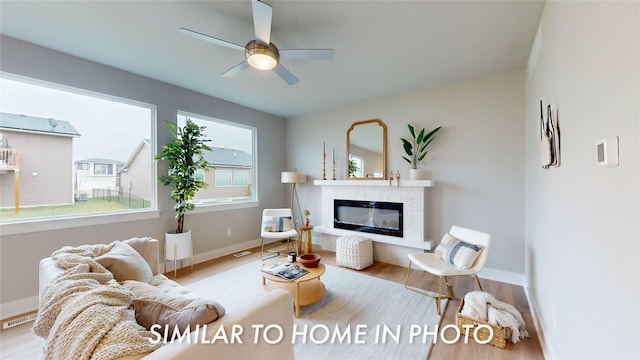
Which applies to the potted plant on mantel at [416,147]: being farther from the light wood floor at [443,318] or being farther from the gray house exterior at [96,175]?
the gray house exterior at [96,175]

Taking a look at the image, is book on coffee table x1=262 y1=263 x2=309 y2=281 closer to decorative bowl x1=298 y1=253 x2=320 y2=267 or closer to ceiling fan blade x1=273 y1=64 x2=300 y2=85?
decorative bowl x1=298 y1=253 x2=320 y2=267

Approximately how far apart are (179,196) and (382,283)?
9.38 feet

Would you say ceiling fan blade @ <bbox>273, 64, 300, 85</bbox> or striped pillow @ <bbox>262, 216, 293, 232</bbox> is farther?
striped pillow @ <bbox>262, 216, 293, 232</bbox>

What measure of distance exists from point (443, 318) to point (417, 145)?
2305 mm

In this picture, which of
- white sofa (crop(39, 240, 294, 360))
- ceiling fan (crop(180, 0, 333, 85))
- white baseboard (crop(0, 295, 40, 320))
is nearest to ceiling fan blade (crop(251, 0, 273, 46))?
ceiling fan (crop(180, 0, 333, 85))

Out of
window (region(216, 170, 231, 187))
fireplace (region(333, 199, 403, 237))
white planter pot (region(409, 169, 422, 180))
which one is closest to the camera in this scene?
white planter pot (region(409, 169, 422, 180))

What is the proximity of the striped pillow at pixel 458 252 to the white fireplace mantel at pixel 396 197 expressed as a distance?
671mm

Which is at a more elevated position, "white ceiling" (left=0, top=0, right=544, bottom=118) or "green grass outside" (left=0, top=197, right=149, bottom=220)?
"white ceiling" (left=0, top=0, right=544, bottom=118)

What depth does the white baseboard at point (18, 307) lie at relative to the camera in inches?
90.8

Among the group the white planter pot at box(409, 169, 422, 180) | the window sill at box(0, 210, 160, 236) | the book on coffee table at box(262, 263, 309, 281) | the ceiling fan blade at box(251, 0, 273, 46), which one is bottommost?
the book on coffee table at box(262, 263, 309, 281)

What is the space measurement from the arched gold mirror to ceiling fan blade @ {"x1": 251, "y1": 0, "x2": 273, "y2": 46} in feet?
8.23

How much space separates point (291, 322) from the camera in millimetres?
1387

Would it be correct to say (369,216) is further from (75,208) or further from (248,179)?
(75,208)

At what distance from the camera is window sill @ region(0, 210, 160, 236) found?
2375 mm
